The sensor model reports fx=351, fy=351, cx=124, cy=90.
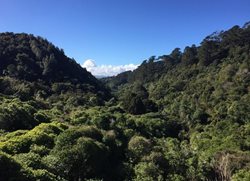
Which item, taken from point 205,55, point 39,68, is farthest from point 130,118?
point 205,55

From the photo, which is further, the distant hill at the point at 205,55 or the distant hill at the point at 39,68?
the distant hill at the point at 205,55

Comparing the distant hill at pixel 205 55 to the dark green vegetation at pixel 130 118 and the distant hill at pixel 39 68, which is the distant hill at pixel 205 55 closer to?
the dark green vegetation at pixel 130 118

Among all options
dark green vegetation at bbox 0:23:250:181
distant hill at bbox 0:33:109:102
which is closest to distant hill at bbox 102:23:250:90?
dark green vegetation at bbox 0:23:250:181

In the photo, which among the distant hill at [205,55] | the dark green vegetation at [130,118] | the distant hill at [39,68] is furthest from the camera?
the distant hill at [205,55]

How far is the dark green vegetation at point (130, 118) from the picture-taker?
27.1m

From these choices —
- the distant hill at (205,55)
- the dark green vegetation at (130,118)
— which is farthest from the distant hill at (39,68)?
the distant hill at (205,55)

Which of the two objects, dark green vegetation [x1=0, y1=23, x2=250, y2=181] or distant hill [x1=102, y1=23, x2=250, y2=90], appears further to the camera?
distant hill [x1=102, y1=23, x2=250, y2=90]

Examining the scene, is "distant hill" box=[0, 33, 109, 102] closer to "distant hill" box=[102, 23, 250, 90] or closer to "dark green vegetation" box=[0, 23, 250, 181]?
"dark green vegetation" box=[0, 23, 250, 181]

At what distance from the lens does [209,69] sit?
86688mm

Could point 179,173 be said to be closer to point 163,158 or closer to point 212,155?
point 163,158

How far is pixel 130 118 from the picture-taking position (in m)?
52.2

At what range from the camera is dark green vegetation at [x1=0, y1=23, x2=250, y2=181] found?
27062 mm

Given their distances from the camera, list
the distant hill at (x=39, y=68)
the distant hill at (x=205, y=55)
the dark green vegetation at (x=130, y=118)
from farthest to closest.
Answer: the distant hill at (x=205, y=55) → the distant hill at (x=39, y=68) → the dark green vegetation at (x=130, y=118)

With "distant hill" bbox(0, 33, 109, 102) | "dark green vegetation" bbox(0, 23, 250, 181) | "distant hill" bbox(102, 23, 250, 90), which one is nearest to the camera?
"dark green vegetation" bbox(0, 23, 250, 181)
